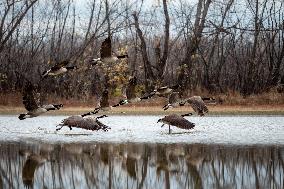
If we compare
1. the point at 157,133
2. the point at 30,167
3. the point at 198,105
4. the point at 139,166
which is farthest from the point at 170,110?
the point at 30,167

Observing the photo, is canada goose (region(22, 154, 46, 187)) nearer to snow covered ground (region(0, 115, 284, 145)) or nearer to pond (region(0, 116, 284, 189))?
pond (region(0, 116, 284, 189))

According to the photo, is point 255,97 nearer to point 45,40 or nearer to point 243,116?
point 243,116

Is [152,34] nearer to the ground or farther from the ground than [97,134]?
farther from the ground

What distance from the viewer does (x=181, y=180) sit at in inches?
243

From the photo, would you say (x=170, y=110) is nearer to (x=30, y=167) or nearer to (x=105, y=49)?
(x=105, y=49)

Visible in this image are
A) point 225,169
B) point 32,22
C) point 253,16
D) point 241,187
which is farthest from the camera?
point 32,22

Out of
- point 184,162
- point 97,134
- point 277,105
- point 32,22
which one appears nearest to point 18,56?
point 32,22

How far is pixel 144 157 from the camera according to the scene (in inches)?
314

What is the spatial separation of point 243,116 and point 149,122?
3011 mm

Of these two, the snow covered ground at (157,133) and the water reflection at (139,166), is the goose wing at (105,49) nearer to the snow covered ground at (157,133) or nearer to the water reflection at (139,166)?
the snow covered ground at (157,133)

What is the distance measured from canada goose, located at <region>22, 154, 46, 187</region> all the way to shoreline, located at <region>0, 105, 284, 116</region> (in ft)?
27.6

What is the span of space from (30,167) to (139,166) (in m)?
1.30

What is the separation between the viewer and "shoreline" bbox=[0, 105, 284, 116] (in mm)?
16266

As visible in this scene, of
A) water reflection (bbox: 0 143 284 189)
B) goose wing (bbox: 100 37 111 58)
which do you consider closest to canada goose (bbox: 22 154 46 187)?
water reflection (bbox: 0 143 284 189)
